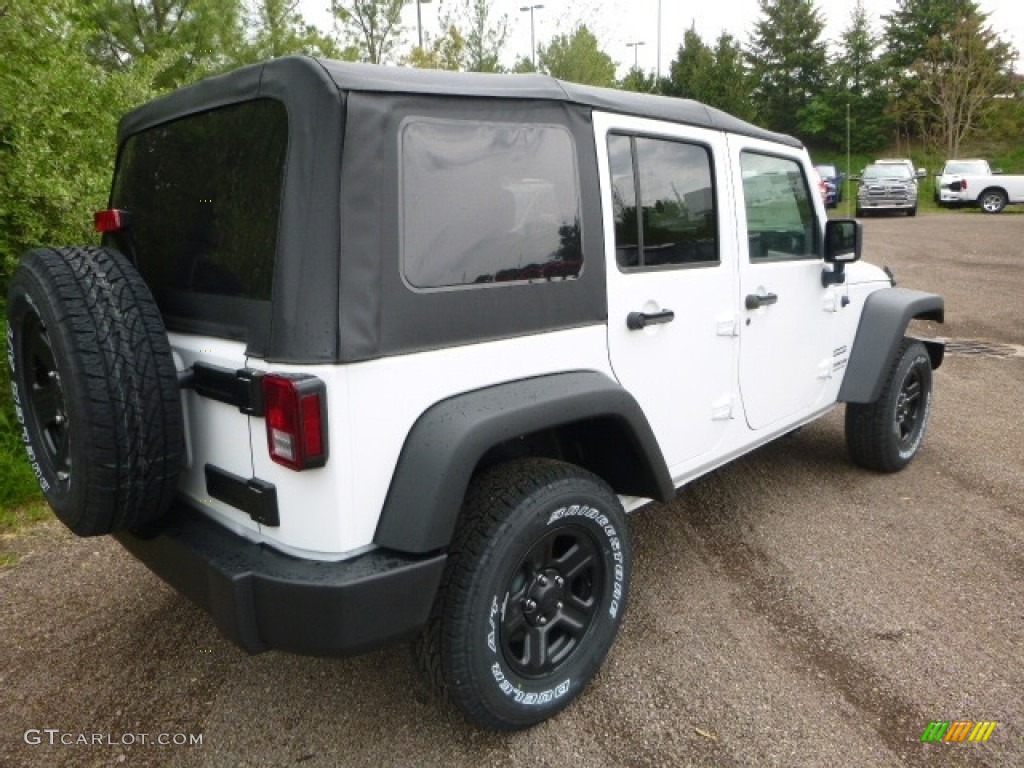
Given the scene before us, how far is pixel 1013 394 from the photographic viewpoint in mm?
5992

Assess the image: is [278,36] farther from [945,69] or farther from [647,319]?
[945,69]

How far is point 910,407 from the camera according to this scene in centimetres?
462

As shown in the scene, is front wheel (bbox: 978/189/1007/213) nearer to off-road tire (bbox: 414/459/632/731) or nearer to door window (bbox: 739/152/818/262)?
door window (bbox: 739/152/818/262)

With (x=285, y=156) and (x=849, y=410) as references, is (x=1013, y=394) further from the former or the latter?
(x=285, y=156)

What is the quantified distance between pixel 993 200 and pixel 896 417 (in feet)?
79.4

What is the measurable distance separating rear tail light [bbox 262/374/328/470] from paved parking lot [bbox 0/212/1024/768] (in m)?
1.00

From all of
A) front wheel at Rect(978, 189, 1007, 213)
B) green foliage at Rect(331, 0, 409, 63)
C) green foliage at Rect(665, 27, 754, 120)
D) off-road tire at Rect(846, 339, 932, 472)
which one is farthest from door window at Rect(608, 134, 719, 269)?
green foliage at Rect(665, 27, 754, 120)

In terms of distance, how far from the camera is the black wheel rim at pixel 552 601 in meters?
2.35

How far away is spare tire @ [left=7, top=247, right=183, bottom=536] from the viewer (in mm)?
2014

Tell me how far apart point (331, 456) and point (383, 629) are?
0.46 metres

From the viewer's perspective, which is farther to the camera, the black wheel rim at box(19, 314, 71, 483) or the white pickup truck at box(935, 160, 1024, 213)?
the white pickup truck at box(935, 160, 1024, 213)

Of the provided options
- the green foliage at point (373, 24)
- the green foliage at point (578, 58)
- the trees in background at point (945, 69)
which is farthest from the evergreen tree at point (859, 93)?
the green foliage at point (373, 24)

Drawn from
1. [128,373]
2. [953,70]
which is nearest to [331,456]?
[128,373]

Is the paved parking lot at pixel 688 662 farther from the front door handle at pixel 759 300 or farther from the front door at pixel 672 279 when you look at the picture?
the front door handle at pixel 759 300
